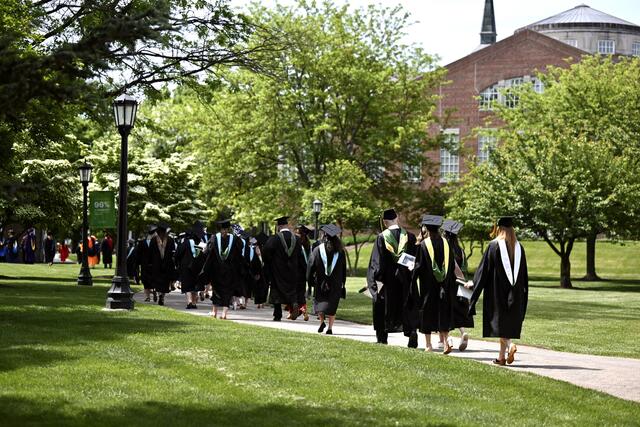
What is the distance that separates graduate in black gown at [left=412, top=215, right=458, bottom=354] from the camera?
540 inches

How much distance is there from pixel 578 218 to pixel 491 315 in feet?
105

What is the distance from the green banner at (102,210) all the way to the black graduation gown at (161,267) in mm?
5835

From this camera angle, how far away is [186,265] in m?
23.0

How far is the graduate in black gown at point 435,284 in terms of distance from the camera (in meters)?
13.7

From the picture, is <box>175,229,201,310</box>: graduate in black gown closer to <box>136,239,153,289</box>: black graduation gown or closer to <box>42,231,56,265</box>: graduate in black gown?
<box>136,239,153,289</box>: black graduation gown

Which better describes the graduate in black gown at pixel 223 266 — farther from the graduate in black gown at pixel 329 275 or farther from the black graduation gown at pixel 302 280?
the graduate in black gown at pixel 329 275

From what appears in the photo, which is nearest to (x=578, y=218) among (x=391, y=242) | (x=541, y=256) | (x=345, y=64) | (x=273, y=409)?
(x=345, y=64)

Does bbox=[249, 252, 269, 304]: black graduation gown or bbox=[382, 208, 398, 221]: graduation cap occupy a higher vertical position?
bbox=[382, 208, 398, 221]: graduation cap

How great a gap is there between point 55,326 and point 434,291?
480cm

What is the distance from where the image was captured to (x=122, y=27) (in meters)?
5.90

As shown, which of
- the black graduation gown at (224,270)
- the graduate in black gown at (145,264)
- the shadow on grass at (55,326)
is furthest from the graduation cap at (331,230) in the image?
the graduate in black gown at (145,264)

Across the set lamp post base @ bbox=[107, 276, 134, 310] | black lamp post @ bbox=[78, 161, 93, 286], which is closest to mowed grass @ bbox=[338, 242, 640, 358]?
lamp post base @ bbox=[107, 276, 134, 310]

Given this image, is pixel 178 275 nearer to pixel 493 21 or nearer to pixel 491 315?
pixel 491 315

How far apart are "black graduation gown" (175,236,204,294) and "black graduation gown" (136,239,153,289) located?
0.63 meters
